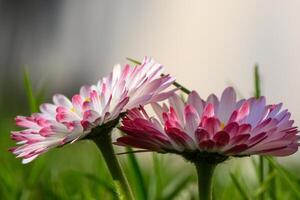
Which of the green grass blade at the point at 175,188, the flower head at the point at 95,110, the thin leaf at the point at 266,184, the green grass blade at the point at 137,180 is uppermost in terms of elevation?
the flower head at the point at 95,110

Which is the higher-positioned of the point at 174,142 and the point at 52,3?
the point at 52,3

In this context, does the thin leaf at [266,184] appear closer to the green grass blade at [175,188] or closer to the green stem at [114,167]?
the green grass blade at [175,188]

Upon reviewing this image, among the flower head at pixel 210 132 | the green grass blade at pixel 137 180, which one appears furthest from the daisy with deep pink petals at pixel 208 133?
the green grass blade at pixel 137 180

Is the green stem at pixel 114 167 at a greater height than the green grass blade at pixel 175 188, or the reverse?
the green stem at pixel 114 167

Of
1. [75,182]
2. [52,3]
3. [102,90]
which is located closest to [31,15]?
[52,3]

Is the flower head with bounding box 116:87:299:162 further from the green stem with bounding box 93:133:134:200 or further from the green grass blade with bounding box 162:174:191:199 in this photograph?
the green grass blade with bounding box 162:174:191:199

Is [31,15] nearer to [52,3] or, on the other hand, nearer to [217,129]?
[52,3]
